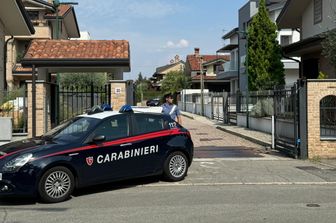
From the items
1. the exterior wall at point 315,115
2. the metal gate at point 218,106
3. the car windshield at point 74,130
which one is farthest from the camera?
the metal gate at point 218,106

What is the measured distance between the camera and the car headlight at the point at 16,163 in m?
8.66

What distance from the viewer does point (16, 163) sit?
8703 millimetres

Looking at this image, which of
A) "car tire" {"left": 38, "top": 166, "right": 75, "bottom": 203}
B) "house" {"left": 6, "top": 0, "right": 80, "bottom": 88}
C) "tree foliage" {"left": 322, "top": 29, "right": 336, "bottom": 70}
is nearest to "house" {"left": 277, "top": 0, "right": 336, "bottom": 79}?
"tree foliage" {"left": 322, "top": 29, "right": 336, "bottom": 70}

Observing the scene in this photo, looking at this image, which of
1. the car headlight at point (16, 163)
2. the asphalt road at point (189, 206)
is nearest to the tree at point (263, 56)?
the asphalt road at point (189, 206)

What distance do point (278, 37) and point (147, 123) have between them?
39.3 m

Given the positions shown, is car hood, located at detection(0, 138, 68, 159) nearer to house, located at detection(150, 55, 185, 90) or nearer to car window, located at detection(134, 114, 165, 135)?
car window, located at detection(134, 114, 165, 135)

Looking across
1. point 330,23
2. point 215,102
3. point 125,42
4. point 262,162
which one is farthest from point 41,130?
point 215,102

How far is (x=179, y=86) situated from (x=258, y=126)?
58245 mm

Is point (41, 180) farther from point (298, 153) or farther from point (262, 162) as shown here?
point (298, 153)

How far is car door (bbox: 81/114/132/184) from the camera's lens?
31.0 ft

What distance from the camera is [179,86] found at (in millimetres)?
81750

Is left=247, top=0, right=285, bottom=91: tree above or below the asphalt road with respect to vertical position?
above

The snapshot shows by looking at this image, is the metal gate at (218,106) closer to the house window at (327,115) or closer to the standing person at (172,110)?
the house window at (327,115)

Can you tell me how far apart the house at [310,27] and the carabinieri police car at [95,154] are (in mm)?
11362
